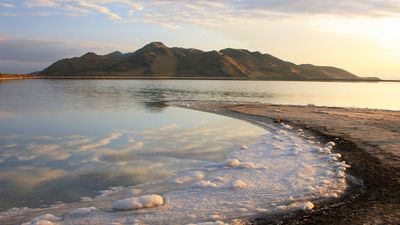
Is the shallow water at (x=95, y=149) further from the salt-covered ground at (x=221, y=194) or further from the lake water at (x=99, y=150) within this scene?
the salt-covered ground at (x=221, y=194)

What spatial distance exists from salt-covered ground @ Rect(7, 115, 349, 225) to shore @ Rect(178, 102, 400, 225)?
0.45 m

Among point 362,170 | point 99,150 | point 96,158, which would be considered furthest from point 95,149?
point 362,170

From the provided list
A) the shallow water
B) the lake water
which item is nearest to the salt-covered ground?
the lake water

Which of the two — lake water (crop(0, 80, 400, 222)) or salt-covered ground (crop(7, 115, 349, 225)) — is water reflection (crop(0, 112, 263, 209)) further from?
salt-covered ground (crop(7, 115, 349, 225))

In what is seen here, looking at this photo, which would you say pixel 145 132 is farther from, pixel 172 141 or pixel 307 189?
pixel 307 189

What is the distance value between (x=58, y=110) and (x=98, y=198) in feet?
68.5

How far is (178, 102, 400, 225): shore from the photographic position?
8.38 meters

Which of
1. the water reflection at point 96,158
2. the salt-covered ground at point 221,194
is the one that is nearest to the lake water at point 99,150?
the water reflection at point 96,158

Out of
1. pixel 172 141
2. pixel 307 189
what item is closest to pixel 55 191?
pixel 307 189

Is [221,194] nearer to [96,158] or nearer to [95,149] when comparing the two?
[96,158]

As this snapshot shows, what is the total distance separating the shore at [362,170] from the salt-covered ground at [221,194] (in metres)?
0.45

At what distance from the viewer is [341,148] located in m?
16.3

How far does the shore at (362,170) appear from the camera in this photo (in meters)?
8.38

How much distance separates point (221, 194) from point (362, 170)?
501cm
